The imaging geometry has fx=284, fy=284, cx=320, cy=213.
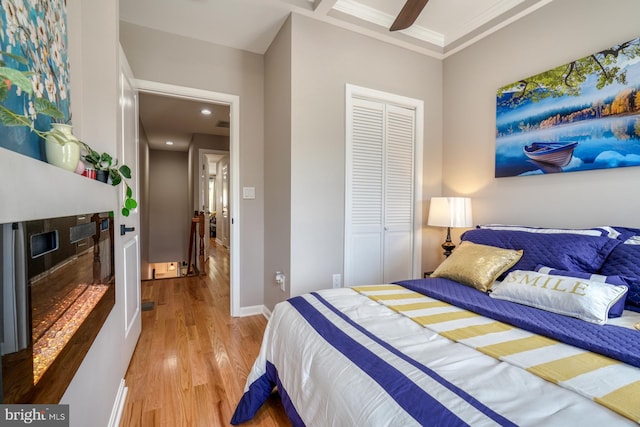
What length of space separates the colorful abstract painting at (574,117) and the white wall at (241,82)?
2278 mm

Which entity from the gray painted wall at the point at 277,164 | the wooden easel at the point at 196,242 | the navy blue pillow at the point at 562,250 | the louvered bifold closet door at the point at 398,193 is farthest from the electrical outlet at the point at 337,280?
the wooden easel at the point at 196,242

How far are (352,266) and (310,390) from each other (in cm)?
167

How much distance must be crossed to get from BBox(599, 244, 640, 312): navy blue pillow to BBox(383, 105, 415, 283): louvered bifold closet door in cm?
156

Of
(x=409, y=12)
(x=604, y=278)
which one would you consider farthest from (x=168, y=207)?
(x=604, y=278)

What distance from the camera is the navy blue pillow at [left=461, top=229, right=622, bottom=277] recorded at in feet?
5.16

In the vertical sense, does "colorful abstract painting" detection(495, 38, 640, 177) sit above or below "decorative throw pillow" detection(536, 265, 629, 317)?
above

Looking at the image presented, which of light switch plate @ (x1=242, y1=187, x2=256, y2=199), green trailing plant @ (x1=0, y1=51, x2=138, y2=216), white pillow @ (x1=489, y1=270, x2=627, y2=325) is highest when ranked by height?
green trailing plant @ (x1=0, y1=51, x2=138, y2=216)

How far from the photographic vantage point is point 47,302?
2.41 feet

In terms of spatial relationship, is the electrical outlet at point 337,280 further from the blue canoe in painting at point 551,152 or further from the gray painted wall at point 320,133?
the blue canoe in painting at point 551,152

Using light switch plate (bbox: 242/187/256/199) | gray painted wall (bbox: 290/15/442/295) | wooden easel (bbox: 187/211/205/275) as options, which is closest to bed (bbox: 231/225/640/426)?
gray painted wall (bbox: 290/15/442/295)

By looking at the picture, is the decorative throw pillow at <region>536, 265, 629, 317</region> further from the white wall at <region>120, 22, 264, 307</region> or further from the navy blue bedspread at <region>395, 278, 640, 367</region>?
the white wall at <region>120, 22, 264, 307</region>

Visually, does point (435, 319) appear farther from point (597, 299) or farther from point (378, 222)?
point (378, 222)

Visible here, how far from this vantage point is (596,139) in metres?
1.92

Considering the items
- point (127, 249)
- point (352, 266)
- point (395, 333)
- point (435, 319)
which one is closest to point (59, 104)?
point (127, 249)
